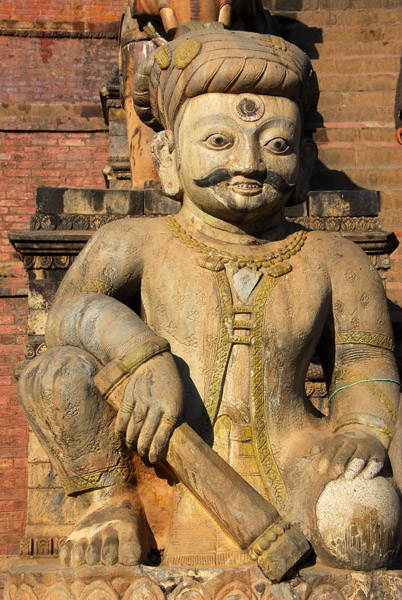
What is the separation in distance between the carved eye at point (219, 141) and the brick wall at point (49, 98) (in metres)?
7.36

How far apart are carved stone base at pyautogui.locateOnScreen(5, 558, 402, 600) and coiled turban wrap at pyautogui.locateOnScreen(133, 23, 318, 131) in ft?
6.38

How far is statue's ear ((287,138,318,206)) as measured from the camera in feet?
14.3

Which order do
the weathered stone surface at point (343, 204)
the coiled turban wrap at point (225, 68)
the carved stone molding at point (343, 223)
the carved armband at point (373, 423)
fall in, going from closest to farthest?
1. the carved armband at point (373, 423)
2. the coiled turban wrap at point (225, 68)
3. the carved stone molding at point (343, 223)
4. the weathered stone surface at point (343, 204)

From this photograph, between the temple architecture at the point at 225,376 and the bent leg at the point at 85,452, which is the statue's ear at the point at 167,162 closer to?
the temple architecture at the point at 225,376

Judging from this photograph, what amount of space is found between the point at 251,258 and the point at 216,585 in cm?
136

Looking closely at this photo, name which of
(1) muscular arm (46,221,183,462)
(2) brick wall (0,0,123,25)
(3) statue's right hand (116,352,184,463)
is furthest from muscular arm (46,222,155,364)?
(2) brick wall (0,0,123,25)

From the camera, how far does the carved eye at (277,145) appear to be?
4.07 meters

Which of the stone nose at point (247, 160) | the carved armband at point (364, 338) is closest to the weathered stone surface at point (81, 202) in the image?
the stone nose at point (247, 160)

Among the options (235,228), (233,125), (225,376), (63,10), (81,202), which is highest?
(63,10)

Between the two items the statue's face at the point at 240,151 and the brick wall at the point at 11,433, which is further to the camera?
the brick wall at the point at 11,433

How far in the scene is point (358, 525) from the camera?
349 centimetres

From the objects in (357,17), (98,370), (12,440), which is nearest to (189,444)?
(98,370)

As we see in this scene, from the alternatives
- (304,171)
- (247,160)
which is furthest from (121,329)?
(304,171)

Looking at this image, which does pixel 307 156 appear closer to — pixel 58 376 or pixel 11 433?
pixel 58 376
